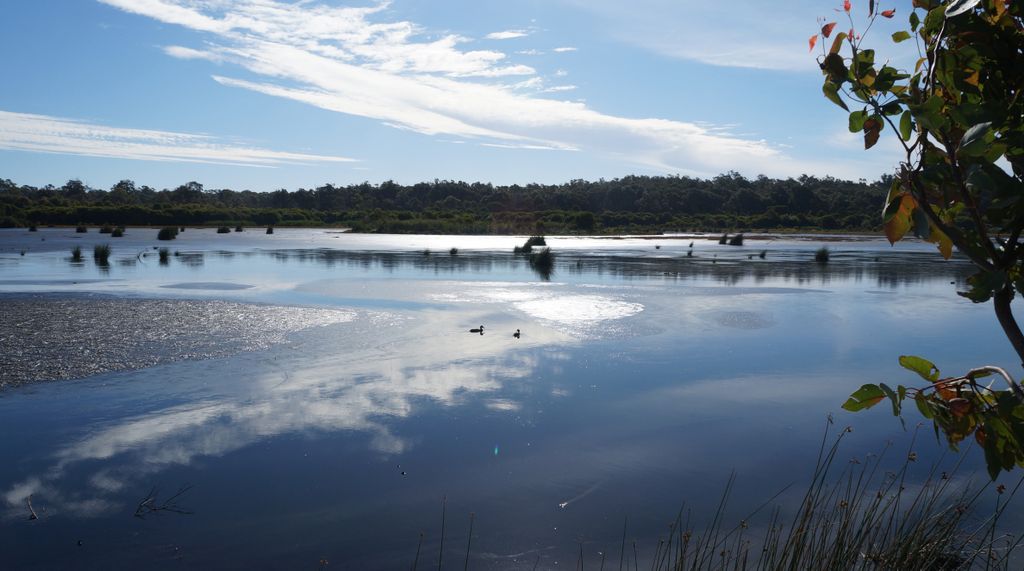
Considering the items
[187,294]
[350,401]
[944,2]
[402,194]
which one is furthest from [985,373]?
[402,194]

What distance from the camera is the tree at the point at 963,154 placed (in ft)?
5.84

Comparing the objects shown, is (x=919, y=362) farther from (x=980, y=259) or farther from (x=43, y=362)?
(x=43, y=362)

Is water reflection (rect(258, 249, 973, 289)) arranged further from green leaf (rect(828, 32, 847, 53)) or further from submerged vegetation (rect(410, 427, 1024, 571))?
green leaf (rect(828, 32, 847, 53))

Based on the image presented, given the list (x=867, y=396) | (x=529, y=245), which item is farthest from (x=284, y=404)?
(x=529, y=245)

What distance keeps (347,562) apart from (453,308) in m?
11.2

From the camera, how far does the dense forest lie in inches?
2731

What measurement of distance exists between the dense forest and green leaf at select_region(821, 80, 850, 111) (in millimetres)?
54061

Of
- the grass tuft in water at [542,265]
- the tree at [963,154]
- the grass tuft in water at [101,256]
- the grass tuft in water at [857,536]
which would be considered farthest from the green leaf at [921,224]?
the grass tuft in water at [101,256]

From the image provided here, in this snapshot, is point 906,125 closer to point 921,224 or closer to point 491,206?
point 921,224

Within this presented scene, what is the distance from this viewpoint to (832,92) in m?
1.99

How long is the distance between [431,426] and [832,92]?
19.8 feet

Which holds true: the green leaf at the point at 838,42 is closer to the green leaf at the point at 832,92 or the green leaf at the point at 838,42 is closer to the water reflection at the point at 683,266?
the green leaf at the point at 832,92

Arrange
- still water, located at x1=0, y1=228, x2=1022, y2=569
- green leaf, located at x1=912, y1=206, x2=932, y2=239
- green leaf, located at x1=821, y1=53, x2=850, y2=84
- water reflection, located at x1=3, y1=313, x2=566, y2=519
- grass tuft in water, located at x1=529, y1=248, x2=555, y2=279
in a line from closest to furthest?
green leaf, located at x1=912, y1=206, x2=932, y2=239 < green leaf, located at x1=821, y1=53, x2=850, y2=84 < still water, located at x1=0, y1=228, x2=1022, y2=569 < water reflection, located at x1=3, y1=313, x2=566, y2=519 < grass tuft in water, located at x1=529, y1=248, x2=555, y2=279

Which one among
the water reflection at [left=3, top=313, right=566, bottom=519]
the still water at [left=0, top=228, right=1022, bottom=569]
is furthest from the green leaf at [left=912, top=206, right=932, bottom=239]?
the water reflection at [left=3, top=313, right=566, bottom=519]
